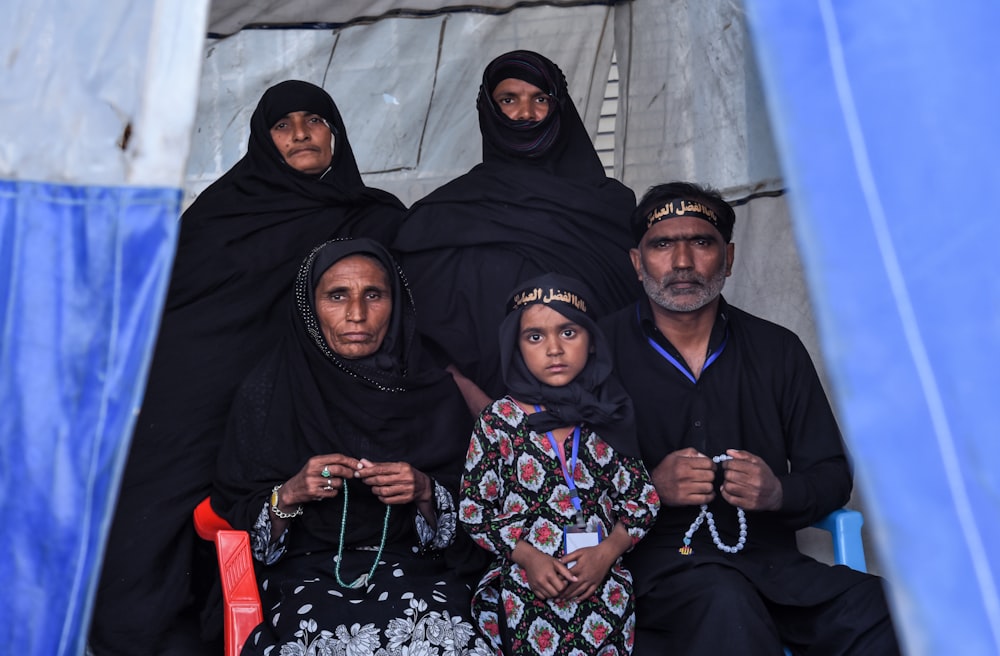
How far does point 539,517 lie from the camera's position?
276 centimetres

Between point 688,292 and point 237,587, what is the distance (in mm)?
1377

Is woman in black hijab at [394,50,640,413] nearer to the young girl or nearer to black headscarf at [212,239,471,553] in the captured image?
black headscarf at [212,239,471,553]

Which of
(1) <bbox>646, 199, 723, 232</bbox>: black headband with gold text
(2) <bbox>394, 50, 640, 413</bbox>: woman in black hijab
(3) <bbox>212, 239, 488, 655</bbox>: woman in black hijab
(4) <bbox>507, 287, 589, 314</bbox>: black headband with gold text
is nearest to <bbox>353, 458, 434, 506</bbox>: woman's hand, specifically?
(3) <bbox>212, 239, 488, 655</bbox>: woman in black hijab

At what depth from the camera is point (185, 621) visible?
3.26m

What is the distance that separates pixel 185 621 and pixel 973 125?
8.07 feet

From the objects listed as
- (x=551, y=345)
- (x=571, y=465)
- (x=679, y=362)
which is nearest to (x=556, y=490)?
(x=571, y=465)

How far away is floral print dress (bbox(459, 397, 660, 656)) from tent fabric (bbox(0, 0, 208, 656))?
41.3 inches

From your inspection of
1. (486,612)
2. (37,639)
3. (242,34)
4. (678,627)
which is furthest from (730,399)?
(242,34)

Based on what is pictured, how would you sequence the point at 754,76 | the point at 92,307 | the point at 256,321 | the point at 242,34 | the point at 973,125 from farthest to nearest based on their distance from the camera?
the point at 242,34
the point at 754,76
the point at 256,321
the point at 92,307
the point at 973,125

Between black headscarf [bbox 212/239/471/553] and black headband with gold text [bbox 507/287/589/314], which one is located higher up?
black headband with gold text [bbox 507/287/589/314]

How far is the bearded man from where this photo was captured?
2738mm

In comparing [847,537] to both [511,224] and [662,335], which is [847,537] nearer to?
[662,335]

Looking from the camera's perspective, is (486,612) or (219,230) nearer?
(486,612)

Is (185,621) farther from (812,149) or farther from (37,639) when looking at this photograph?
(812,149)
